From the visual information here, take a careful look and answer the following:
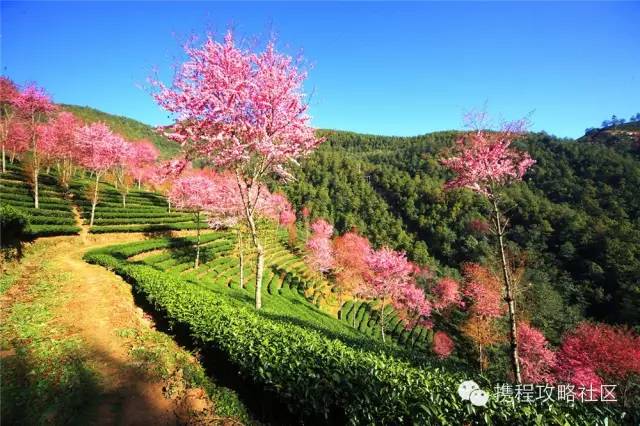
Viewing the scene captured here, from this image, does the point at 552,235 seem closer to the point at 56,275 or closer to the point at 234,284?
the point at 234,284

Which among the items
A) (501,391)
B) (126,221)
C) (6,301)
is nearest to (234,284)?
(126,221)

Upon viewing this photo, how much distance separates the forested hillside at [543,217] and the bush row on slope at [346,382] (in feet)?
131

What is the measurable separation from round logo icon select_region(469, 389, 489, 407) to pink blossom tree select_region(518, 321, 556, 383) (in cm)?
3084

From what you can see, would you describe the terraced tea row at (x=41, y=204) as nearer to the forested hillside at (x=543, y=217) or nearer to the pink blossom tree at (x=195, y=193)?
the pink blossom tree at (x=195, y=193)

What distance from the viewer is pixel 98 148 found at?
3278cm

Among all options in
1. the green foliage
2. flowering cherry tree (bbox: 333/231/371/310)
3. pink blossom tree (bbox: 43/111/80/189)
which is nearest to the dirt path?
the green foliage

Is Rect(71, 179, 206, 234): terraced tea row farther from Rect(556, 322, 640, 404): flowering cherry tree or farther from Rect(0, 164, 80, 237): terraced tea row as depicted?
Rect(556, 322, 640, 404): flowering cherry tree

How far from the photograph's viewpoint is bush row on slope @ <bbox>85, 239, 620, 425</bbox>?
4098mm

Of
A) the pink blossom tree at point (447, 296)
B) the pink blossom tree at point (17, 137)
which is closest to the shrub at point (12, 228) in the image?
the pink blossom tree at point (17, 137)

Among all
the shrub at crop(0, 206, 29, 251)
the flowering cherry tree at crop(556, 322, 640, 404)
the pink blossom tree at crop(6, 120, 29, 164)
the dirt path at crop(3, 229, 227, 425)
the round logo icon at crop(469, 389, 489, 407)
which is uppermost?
the pink blossom tree at crop(6, 120, 29, 164)

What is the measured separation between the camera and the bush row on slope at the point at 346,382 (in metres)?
4.10

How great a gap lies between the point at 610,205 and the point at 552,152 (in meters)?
36.7

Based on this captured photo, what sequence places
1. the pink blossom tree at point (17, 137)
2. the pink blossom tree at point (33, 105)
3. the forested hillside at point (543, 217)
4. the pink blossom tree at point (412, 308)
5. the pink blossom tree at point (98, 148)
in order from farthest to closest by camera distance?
the forested hillside at point (543, 217)
the pink blossom tree at point (412, 308)
the pink blossom tree at point (17, 137)
the pink blossom tree at point (98, 148)
the pink blossom tree at point (33, 105)

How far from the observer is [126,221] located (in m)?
33.6
